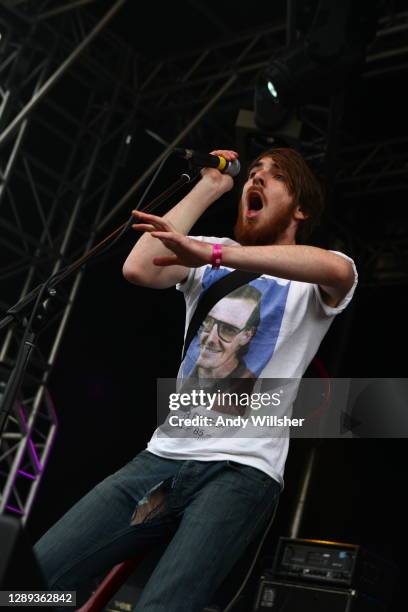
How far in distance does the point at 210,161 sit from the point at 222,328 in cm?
42

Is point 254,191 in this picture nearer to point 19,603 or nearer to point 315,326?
point 315,326

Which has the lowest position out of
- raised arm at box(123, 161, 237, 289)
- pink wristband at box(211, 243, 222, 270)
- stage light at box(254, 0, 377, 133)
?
pink wristband at box(211, 243, 222, 270)

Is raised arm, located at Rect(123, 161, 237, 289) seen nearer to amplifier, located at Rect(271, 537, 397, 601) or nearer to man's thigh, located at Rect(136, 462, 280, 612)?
man's thigh, located at Rect(136, 462, 280, 612)

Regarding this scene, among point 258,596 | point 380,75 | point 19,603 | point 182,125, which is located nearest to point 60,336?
point 182,125

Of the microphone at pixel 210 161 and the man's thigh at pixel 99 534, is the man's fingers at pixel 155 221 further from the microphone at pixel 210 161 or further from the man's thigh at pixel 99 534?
the man's thigh at pixel 99 534

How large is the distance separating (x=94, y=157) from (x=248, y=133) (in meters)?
1.75

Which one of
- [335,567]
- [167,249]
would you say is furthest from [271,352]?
[335,567]

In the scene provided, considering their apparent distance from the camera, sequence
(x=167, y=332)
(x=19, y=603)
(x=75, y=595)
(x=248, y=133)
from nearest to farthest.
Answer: (x=19, y=603) → (x=75, y=595) → (x=248, y=133) → (x=167, y=332)

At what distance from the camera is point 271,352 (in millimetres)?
1710

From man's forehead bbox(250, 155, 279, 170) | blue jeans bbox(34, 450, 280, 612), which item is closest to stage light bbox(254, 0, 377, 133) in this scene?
man's forehead bbox(250, 155, 279, 170)

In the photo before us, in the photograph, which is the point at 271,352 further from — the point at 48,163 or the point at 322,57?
the point at 48,163

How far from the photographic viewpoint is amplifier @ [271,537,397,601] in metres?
4.66

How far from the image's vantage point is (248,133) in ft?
17.4

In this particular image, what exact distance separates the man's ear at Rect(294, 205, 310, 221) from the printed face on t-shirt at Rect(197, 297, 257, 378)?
29 cm
